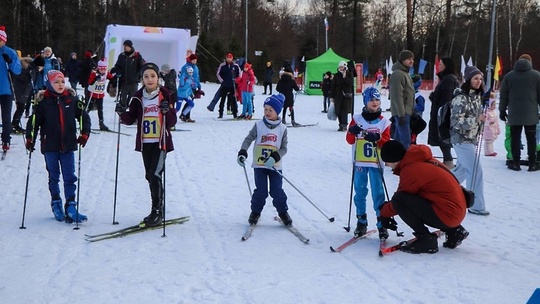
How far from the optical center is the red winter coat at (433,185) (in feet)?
16.4

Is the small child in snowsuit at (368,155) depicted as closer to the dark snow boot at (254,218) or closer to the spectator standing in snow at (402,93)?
the dark snow boot at (254,218)

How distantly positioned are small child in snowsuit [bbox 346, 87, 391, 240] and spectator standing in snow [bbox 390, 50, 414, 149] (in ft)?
10.2

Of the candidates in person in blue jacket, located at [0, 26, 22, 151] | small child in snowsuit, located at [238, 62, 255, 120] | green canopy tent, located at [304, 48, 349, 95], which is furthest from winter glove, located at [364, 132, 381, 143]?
green canopy tent, located at [304, 48, 349, 95]

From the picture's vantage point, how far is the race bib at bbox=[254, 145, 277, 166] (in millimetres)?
5891

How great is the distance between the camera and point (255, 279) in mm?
4527

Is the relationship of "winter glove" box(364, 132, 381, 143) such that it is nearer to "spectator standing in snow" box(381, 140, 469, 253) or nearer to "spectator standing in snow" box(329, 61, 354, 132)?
"spectator standing in snow" box(381, 140, 469, 253)

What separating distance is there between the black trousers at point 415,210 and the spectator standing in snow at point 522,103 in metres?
5.09

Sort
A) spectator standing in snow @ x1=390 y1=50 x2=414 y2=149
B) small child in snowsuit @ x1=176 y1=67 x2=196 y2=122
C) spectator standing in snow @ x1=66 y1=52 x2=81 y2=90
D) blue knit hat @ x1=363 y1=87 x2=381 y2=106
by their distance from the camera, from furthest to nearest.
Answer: spectator standing in snow @ x1=66 y1=52 x2=81 y2=90, small child in snowsuit @ x1=176 y1=67 x2=196 y2=122, spectator standing in snow @ x1=390 y1=50 x2=414 y2=149, blue knit hat @ x1=363 y1=87 x2=381 y2=106

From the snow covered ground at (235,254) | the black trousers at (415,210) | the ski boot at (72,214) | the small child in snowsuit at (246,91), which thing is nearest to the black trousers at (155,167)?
the snow covered ground at (235,254)

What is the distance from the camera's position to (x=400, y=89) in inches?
344

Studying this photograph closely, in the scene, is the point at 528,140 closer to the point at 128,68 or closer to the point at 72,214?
the point at 72,214

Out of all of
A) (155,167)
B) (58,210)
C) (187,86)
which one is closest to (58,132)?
(58,210)

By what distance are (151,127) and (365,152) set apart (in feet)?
7.17

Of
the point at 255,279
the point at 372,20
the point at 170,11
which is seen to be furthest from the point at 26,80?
the point at 372,20
